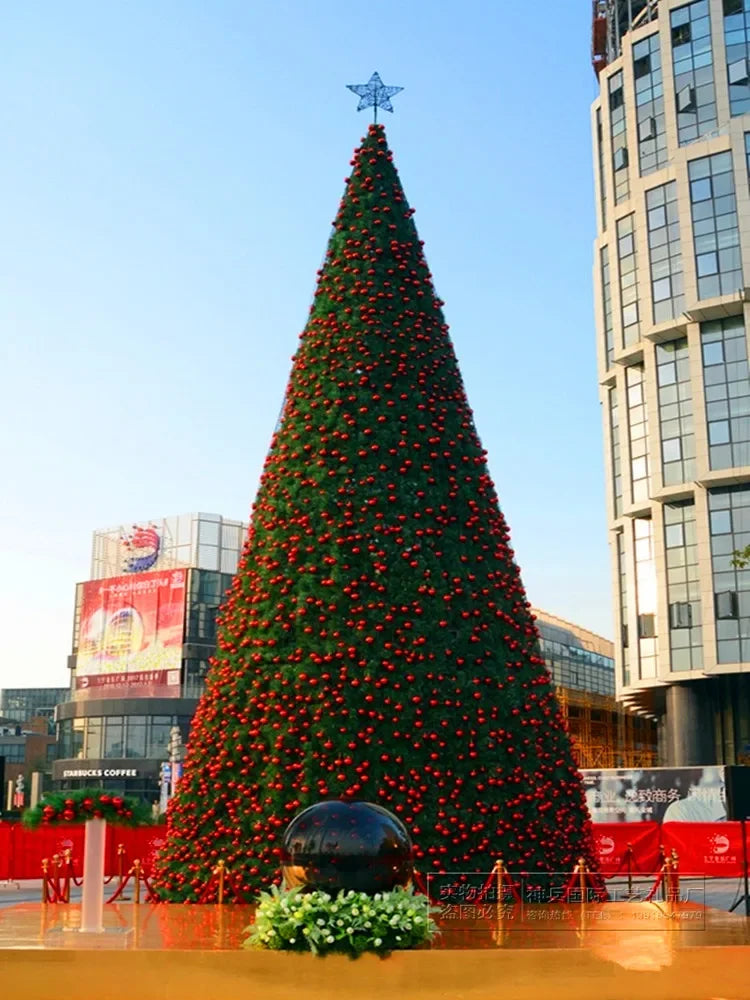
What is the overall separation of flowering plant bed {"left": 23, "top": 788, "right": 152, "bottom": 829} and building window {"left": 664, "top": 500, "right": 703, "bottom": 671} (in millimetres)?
41620

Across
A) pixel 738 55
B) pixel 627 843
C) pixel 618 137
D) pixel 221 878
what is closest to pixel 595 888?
pixel 221 878

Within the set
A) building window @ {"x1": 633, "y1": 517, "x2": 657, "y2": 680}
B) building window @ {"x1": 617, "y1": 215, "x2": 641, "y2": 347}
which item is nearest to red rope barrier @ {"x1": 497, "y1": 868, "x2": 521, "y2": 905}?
building window @ {"x1": 633, "y1": 517, "x2": 657, "y2": 680}

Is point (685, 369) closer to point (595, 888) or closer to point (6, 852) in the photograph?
point (6, 852)

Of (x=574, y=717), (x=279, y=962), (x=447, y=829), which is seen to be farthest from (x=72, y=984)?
(x=574, y=717)

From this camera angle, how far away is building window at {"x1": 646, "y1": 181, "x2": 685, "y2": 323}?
5247 cm

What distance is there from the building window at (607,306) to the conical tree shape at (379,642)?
4443 cm

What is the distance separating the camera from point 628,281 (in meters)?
56.0

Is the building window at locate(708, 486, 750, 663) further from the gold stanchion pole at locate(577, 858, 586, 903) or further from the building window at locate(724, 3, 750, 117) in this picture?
the gold stanchion pole at locate(577, 858, 586, 903)

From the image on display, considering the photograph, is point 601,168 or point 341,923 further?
point 601,168

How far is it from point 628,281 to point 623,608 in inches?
655

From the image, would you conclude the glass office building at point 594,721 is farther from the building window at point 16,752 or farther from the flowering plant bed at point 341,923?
the building window at point 16,752

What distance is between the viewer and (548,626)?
336 ft

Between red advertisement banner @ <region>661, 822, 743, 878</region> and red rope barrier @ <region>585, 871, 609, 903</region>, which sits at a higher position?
red rope barrier @ <region>585, 871, 609, 903</region>

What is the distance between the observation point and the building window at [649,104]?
54.5 m
